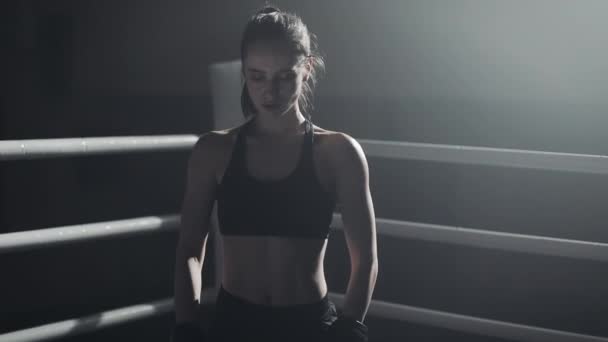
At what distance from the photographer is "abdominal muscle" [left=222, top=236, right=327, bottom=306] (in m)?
1.19

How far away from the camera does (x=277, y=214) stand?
1178mm

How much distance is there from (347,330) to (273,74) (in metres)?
0.49

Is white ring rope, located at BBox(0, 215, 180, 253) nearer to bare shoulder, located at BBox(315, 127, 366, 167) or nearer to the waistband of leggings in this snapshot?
the waistband of leggings

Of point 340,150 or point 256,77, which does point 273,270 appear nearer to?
point 340,150

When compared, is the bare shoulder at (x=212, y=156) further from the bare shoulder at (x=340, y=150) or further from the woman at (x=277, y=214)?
the bare shoulder at (x=340, y=150)

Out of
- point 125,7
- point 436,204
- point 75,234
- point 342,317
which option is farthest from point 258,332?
point 125,7

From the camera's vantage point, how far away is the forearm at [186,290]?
1216 mm

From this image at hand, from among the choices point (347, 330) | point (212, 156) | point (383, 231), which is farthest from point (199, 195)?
point (383, 231)

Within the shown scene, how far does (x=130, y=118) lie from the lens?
3336 millimetres

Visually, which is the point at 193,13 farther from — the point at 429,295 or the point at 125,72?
the point at 429,295

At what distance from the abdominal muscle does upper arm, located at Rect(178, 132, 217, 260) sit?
0.29 ft

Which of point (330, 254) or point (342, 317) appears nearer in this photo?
point (342, 317)

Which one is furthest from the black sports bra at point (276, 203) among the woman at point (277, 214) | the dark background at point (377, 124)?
the dark background at point (377, 124)

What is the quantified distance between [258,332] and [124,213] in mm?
2411
